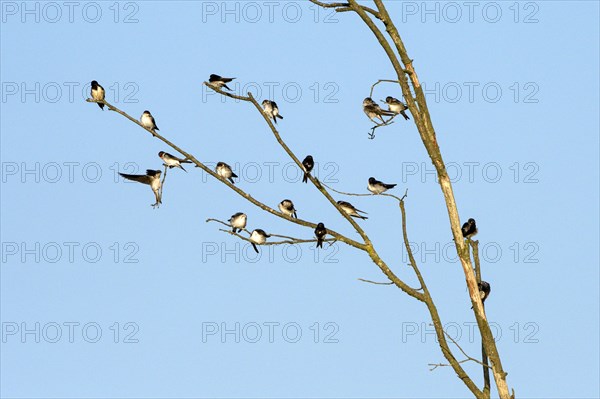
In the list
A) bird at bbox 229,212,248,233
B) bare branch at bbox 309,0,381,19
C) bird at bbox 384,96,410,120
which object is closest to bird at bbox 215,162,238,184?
bird at bbox 229,212,248,233

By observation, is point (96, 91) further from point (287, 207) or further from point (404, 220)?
point (404, 220)

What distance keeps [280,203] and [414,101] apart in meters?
12.4

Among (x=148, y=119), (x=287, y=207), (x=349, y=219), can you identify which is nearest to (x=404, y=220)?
(x=349, y=219)

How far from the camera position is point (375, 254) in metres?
6.80

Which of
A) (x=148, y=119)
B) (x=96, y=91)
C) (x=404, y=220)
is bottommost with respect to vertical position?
(x=404, y=220)

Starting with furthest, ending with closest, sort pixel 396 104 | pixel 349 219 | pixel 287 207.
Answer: pixel 287 207 → pixel 396 104 → pixel 349 219

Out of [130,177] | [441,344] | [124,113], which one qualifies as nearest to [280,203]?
[130,177]

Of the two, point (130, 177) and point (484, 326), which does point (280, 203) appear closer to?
point (130, 177)

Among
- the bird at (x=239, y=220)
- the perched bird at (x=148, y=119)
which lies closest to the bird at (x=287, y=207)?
the bird at (x=239, y=220)

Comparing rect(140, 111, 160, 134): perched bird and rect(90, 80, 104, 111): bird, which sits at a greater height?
rect(90, 80, 104, 111): bird

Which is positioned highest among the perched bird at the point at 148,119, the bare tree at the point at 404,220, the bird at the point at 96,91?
the bird at the point at 96,91

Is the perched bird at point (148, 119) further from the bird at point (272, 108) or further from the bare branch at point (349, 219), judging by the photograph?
the bare branch at point (349, 219)

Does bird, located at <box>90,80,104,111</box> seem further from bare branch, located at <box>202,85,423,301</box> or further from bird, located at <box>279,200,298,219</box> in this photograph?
bare branch, located at <box>202,85,423,301</box>

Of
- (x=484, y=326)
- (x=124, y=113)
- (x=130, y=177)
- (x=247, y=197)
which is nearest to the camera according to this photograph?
(x=484, y=326)
